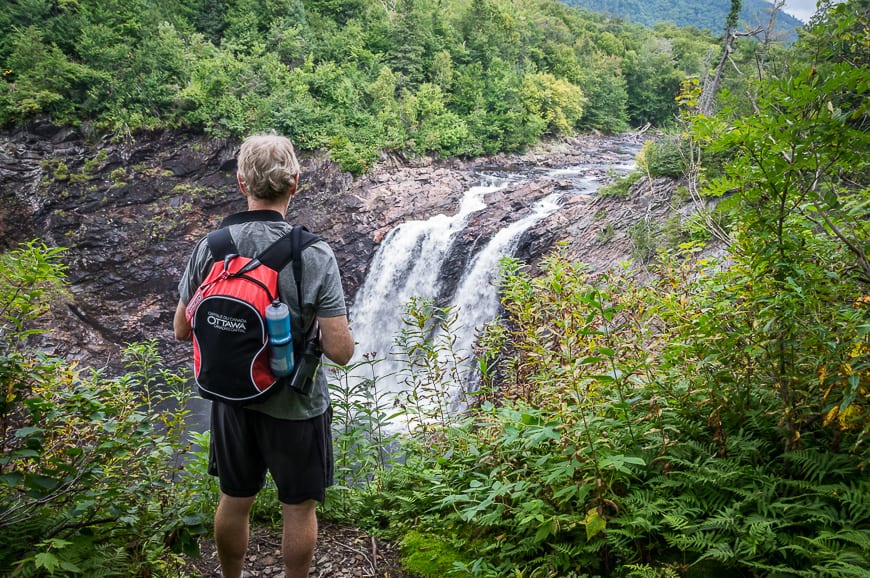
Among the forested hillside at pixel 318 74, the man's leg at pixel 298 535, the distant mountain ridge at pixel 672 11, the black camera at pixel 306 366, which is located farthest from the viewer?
the distant mountain ridge at pixel 672 11

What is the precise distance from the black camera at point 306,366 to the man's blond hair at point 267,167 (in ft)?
2.02

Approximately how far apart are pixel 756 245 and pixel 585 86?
30.1 metres

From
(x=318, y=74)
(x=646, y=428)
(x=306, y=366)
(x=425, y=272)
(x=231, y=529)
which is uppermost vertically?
(x=318, y=74)

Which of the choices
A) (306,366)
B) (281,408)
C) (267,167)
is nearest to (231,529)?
(281,408)

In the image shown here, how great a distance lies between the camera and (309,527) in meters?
2.09

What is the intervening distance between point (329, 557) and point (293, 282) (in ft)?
5.97

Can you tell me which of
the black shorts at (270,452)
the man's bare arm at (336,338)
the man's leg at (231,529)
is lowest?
the man's leg at (231,529)

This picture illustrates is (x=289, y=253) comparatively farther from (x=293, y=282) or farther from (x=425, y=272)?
(x=425, y=272)

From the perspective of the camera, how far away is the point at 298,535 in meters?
2.07

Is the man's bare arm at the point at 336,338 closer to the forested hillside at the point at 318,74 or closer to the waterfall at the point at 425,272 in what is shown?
the waterfall at the point at 425,272

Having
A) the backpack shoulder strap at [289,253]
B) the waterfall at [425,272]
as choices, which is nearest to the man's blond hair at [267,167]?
the backpack shoulder strap at [289,253]

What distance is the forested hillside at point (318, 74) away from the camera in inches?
623

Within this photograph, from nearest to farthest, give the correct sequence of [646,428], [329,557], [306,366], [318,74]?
[306,366], [646,428], [329,557], [318,74]

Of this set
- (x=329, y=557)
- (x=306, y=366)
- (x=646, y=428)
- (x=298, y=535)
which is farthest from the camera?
(x=329, y=557)
